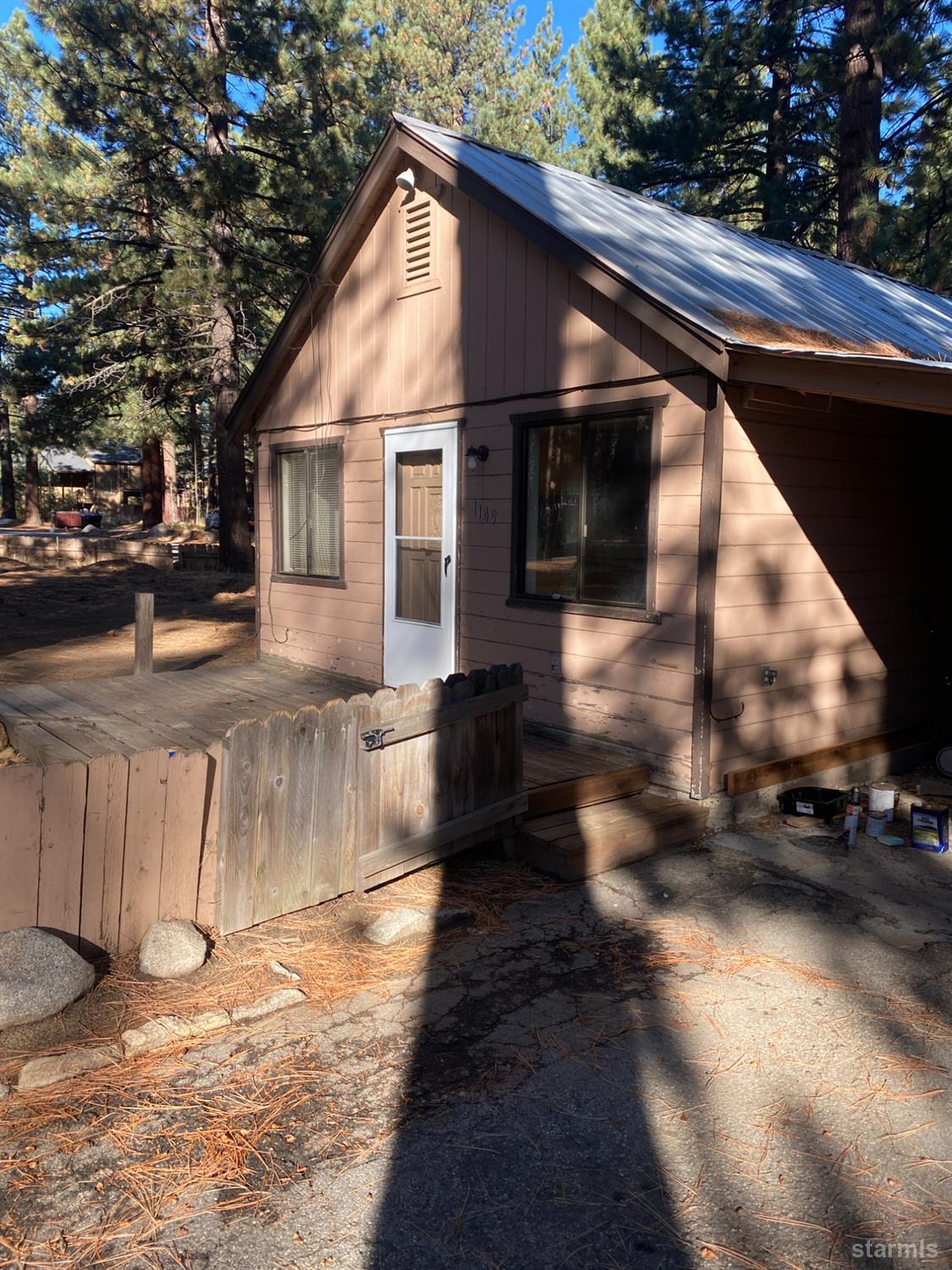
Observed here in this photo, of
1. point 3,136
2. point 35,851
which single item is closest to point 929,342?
point 35,851

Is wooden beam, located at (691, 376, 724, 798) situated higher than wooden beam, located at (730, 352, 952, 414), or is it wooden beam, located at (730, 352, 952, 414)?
wooden beam, located at (730, 352, 952, 414)

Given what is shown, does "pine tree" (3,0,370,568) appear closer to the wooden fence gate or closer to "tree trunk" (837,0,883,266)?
"tree trunk" (837,0,883,266)

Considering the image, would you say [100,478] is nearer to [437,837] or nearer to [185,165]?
[185,165]

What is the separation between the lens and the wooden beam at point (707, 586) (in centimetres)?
557

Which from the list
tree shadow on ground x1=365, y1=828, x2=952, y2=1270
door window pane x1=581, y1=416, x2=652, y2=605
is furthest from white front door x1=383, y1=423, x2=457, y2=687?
tree shadow on ground x1=365, y1=828, x2=952, y2=1270

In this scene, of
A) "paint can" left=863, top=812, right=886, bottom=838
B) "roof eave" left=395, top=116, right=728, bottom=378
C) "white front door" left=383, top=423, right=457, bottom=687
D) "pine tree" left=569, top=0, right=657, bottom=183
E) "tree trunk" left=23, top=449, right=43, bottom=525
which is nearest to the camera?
"roof eave" left=395, top=116, right=728, bottom=378

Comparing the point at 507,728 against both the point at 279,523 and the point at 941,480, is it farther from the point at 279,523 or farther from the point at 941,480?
the point at 279,523

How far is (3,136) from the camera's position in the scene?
27.2 meters

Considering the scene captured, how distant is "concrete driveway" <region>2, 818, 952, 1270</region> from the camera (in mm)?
2529

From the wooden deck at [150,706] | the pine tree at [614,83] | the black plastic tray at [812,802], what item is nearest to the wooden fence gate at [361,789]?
the wooden deck at [150,706]

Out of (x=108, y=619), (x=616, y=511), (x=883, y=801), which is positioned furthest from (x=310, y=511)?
(x=108, y=619)

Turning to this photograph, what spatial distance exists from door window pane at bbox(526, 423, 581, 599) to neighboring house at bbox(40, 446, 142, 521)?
48.0 m

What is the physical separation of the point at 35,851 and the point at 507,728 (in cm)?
247

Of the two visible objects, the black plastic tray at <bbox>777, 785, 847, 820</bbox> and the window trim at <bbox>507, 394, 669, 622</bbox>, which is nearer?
the window trim at <bbox>507, 394, 669, 622</bbox>
